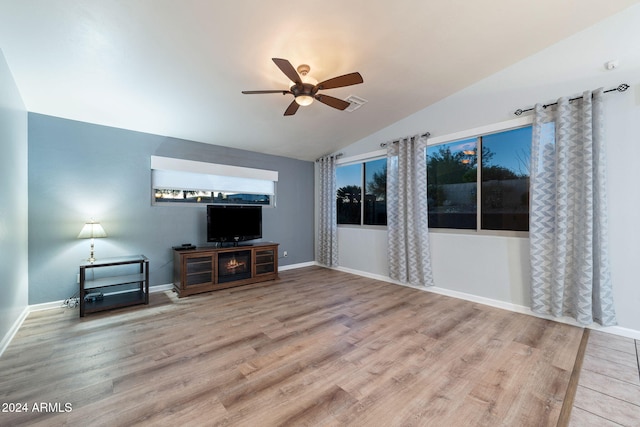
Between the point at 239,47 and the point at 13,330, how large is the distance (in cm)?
352

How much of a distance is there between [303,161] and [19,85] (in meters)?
4.18

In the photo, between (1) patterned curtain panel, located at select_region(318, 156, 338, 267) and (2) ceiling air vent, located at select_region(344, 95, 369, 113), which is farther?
(1) patterned curtain panel, located at select_region(318, 156, 338, 267)

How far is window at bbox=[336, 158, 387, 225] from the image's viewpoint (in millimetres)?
4836

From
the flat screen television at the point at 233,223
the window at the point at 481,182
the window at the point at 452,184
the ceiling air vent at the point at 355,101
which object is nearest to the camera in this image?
the window at the point at 481,182

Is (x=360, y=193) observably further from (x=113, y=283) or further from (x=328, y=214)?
(x=113, y=283)

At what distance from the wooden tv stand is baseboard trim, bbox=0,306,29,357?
1.50 meters

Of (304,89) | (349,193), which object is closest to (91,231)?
(304,89)

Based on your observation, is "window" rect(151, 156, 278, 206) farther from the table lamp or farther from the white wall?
the white wall

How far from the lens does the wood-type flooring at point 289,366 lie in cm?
152

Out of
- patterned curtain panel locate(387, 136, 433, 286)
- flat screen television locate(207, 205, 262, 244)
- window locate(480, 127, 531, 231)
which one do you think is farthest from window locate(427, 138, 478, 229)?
flat screen television locate(207, 205, 262, 244)

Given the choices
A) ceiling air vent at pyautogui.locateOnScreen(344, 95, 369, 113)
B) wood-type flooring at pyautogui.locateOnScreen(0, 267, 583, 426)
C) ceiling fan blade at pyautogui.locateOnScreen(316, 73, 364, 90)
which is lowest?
wood-type flooring at pyautogui.locateOnScreen(0, 267, 583, 426)

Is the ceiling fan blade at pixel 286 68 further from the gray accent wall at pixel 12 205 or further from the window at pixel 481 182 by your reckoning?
the window at pixel 481 182

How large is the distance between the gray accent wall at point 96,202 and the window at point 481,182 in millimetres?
3666

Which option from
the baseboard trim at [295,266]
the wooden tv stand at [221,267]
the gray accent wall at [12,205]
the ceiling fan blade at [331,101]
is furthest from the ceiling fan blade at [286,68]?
the baseboard trim at [295,266]
